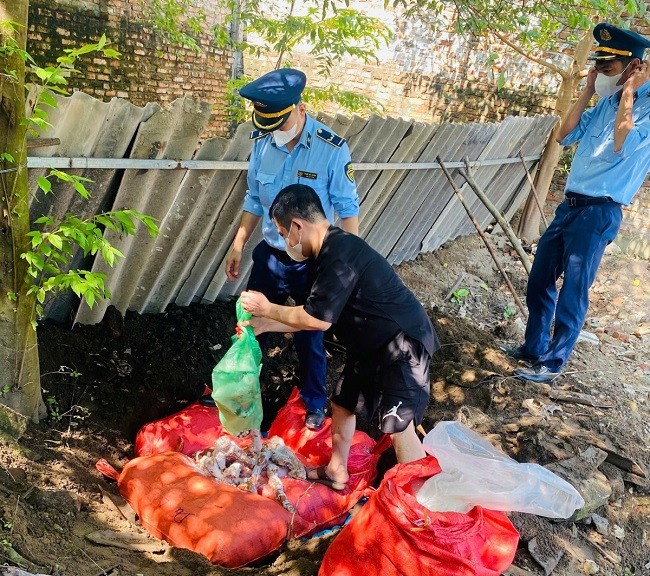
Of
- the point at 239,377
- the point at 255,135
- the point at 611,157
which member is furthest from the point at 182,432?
the point at 611,157

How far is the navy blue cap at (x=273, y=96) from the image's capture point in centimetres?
302

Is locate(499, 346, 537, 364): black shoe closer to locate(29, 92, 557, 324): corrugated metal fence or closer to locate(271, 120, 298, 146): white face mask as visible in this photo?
locate(29, 92, 557, 324): corrugated metal fence

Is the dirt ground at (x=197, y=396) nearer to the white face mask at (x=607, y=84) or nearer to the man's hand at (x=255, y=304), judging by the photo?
the man's hand at (x=255, y=304)

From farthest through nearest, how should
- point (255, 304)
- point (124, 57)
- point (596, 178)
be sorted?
point (124, 57) < point (596, 178) < point (255, 304)

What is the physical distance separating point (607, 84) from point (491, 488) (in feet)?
10.0

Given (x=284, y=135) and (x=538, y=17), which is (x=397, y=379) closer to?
(x=284, y=135)

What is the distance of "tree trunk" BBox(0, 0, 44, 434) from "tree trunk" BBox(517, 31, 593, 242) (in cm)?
598

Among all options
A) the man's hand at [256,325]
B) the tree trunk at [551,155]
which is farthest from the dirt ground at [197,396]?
the tree trunk at [551,155]

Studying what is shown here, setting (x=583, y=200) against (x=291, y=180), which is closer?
(x=291, y=180)

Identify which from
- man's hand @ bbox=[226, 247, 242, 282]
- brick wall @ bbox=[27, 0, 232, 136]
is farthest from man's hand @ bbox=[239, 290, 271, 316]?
brick wall @ bbox=[27, 0, 232, 136]

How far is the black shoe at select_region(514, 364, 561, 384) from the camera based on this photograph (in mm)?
4102

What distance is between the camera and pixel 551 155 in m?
7.23

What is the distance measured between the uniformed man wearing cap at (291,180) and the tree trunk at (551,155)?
178 inches

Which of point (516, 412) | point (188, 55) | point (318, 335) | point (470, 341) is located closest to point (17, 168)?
point (318, 335)
